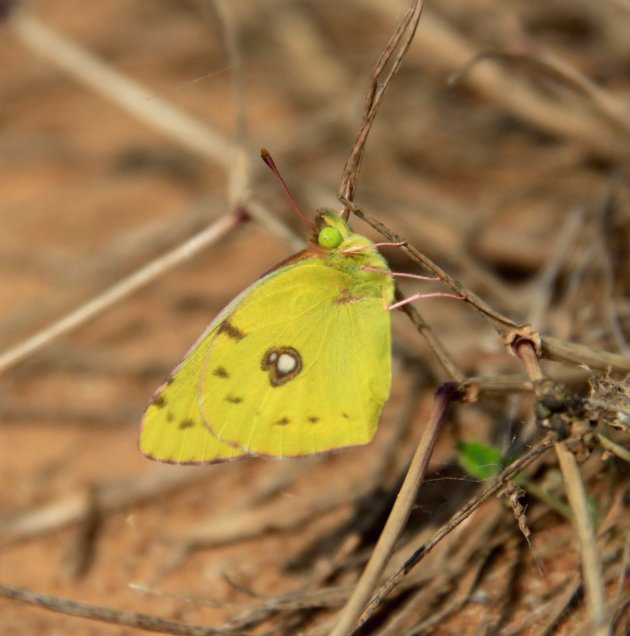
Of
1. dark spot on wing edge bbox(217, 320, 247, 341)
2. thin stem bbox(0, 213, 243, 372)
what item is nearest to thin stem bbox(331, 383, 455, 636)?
dark spot on wing edge bbox(217, 320, 247, 341)

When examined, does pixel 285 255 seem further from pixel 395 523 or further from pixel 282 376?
pixel 395 523

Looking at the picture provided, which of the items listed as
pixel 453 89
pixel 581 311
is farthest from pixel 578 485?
pixel 453 89

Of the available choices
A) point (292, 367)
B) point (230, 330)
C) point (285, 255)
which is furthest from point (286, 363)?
point (285, 255)

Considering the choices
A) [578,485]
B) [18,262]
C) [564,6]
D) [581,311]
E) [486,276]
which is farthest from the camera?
[564,6]

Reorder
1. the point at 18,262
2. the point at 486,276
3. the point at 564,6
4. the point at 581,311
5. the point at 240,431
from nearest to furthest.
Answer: the point at 240,431, the point at 581,311, the point at 486,276, the point at 18,262, the point at 564,6

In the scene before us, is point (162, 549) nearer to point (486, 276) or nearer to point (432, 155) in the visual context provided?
point (486, 276)

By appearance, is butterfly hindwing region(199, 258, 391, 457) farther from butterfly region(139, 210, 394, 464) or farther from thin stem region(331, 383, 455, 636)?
thin stem region(331, 383, 455, 636)

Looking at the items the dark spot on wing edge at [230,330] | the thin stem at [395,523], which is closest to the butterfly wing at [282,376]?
the dark spot on wing edge at [230,330]
